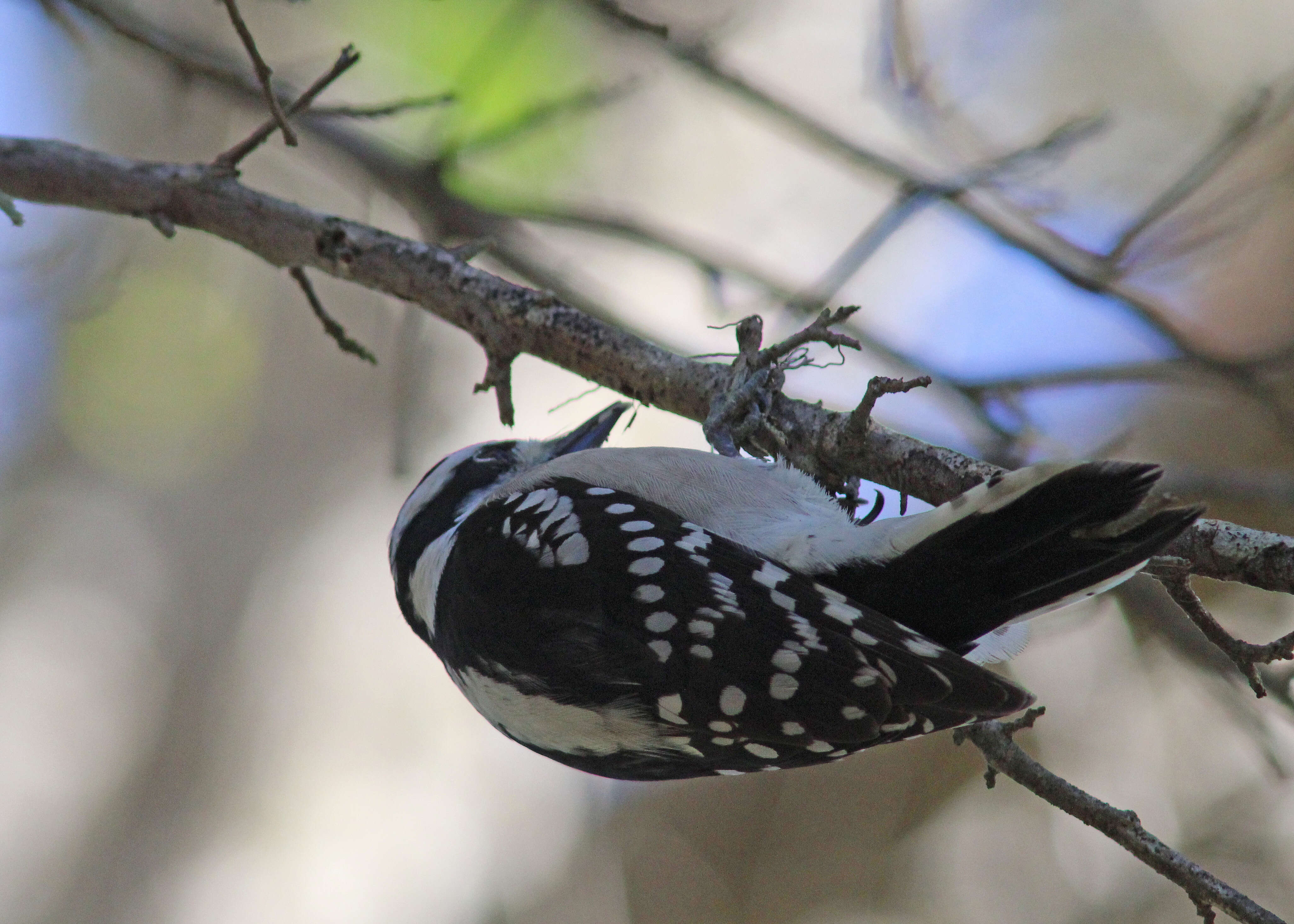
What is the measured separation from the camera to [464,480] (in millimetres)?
2900

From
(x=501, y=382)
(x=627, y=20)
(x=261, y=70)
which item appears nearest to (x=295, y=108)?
(x=261, y=70)

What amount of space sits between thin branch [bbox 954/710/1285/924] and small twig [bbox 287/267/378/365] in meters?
1.67

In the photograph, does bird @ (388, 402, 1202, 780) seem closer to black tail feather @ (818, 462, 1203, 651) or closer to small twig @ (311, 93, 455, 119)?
black tail feather @ (818, 462, 1203, 651)

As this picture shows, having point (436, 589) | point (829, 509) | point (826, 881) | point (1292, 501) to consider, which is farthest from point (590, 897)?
point (1292, 501)

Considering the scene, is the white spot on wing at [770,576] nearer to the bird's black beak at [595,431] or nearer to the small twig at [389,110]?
the bird's black beak at [595,431]

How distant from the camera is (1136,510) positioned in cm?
158

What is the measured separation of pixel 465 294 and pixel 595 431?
0.66 meters

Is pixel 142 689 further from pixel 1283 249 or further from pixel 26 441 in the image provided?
pixel 1283 249

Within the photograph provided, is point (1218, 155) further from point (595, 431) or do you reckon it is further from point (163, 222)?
point (163, 222)

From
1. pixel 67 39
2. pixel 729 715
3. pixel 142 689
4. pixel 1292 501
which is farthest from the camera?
pixel 142 689

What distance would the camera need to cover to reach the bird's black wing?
176cm

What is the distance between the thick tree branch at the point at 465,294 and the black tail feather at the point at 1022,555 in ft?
0.36

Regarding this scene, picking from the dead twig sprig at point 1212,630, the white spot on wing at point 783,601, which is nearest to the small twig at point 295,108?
the white spot on wing at point 783,601

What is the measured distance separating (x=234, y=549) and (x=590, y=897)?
109 inches
